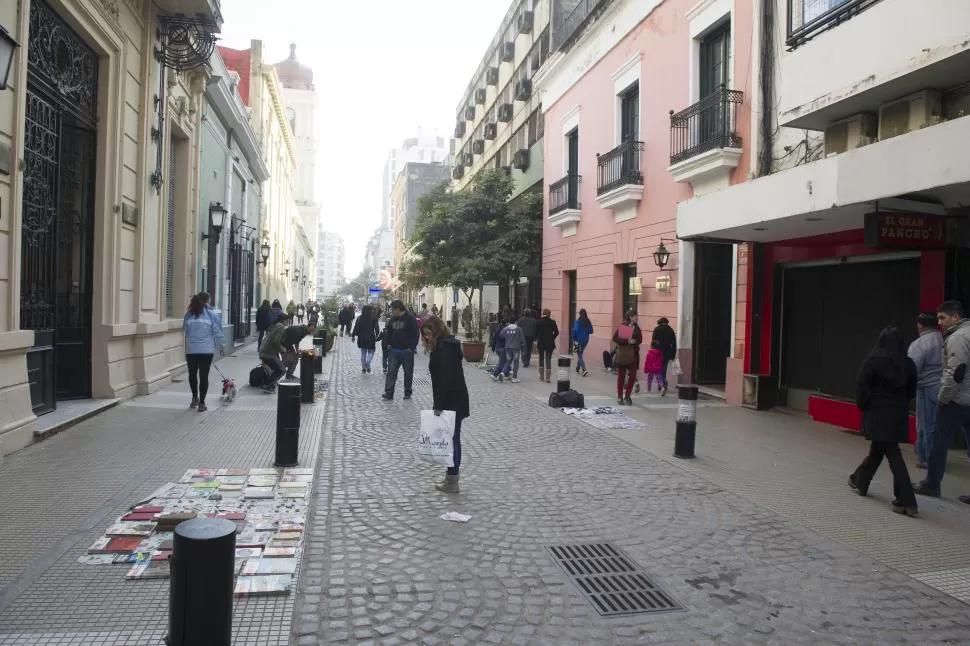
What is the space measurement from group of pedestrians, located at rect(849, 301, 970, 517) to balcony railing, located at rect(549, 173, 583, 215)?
13830 mm

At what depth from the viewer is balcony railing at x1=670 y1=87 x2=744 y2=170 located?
474 inches

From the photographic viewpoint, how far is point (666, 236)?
14695 millimetres

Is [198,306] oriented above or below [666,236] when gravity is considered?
below

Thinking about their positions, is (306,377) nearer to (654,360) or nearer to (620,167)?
(654,360)

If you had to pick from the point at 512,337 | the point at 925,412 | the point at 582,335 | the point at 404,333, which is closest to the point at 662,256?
the point at 582,335

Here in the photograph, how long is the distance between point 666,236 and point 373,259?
13043cm

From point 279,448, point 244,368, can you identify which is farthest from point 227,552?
point 244,368

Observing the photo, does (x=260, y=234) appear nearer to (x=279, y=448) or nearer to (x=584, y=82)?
(x=584, y=82)

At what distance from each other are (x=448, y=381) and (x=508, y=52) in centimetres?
2720

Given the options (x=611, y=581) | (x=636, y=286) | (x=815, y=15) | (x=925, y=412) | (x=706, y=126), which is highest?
(x=815, y=15)

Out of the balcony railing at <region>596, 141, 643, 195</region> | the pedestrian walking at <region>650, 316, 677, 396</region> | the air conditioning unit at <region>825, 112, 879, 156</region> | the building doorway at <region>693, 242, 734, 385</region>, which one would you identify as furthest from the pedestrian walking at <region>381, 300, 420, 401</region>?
the balcony railing at <region>596, 141, 643, 195</region>

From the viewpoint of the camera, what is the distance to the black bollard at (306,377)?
35.9 feet

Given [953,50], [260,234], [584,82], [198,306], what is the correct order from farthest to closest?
1. [260,234]
2. [584,82]
3. [198,306]
4. [953,50]

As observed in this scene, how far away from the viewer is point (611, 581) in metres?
4.22
